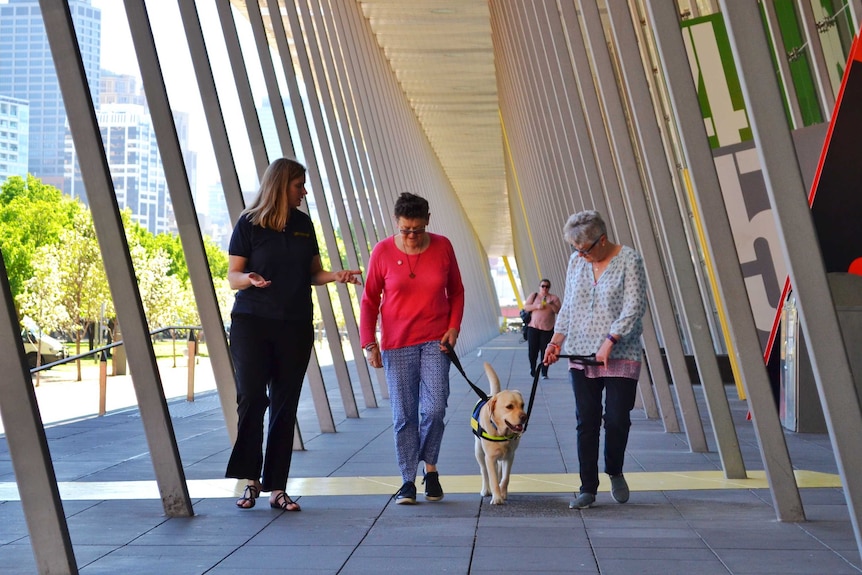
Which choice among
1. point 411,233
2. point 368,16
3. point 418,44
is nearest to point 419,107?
point 418,44

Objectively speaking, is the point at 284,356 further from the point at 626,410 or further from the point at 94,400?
the point at 94,400

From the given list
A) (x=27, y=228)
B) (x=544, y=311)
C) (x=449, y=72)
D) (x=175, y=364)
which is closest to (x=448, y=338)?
(x=175, y=364)

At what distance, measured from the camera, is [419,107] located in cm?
3497

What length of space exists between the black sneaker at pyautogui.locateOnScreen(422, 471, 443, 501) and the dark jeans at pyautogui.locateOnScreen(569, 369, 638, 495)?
790mm

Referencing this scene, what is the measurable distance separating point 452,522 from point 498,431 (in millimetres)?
551

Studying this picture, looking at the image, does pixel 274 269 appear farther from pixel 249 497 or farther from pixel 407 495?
pixel 407 495

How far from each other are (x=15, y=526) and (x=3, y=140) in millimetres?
2601

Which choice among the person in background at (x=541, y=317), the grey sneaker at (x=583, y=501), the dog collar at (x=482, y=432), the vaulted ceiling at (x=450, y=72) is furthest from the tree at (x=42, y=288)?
the grey sneaker at (x=583, y=501)

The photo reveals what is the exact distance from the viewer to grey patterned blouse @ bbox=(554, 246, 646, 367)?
17.5 feet

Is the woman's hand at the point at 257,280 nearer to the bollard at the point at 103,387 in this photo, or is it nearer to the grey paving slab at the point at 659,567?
the grey paving slab at the point at 659,567

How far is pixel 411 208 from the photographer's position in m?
5.58

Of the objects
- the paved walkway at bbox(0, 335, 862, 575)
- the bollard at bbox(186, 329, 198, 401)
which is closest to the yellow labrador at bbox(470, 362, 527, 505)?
the paved walkway at bbox(0, 335, 862, 575)

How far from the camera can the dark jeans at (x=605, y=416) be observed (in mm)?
5383

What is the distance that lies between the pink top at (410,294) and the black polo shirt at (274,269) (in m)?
0.35
